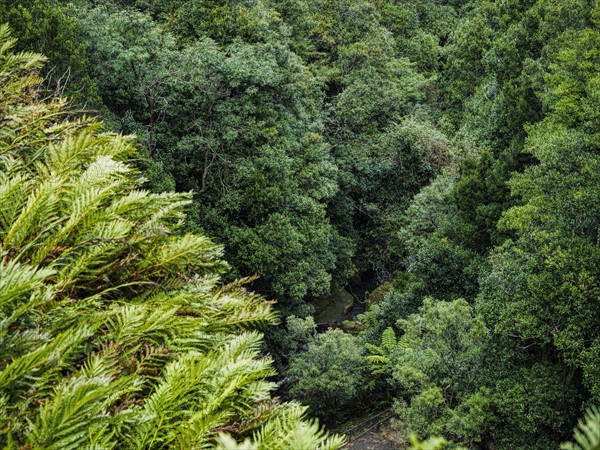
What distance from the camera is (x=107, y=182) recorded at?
121 inches

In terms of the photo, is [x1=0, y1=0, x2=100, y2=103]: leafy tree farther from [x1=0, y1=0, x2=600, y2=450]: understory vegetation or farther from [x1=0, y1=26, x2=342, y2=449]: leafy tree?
[x1=0, y1=26, x2=342, y2=449]: leafy tree

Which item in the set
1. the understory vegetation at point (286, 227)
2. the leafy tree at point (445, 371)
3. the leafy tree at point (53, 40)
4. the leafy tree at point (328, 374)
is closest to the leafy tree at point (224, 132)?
the understory vegetation at point (286, 227)

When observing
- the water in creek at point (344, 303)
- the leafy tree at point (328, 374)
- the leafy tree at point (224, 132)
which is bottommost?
the water in creek at point (344, 303)

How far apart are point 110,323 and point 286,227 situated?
1207cm

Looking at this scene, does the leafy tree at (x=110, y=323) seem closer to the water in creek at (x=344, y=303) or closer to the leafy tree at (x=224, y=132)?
the leafy tree at (x=224, y=132)

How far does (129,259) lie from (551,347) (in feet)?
Answer: 26.5

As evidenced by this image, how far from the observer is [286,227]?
571 inches

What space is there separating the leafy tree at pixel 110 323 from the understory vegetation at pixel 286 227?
0.05ft

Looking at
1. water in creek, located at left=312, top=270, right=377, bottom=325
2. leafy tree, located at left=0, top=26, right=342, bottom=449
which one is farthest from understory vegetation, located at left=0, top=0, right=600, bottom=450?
water in creek, located at left=312, top=270, right=377, bottom=325

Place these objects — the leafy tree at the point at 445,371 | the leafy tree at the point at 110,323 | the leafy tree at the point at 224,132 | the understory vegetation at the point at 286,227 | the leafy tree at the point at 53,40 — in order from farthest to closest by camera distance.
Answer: the leafy tree at the point at 224,132 < the leafy tree at the point at 53,40 < the leafy tree at the point at 445,371 < the understory vegetation at the point at 286,227 < the leafy tree at the point at 110,323

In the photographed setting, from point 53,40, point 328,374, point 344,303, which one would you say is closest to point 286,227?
point 328,374

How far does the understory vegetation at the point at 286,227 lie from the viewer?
219cm

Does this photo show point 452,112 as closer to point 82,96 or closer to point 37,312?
point 82,96

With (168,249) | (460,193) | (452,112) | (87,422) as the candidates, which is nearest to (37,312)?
(87,422)
